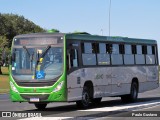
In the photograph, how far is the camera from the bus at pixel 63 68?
63.9 ft

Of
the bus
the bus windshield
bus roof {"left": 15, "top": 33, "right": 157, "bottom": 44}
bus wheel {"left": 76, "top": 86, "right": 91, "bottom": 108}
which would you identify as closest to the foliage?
bus roof {"left": 15, "top": 33, "right": 157, "bottom": 44}

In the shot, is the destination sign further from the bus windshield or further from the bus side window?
the bus side window

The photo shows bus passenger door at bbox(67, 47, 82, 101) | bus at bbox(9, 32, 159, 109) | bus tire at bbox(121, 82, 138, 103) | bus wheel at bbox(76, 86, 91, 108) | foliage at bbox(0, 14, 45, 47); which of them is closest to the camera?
bus at bbox(9, 32, 159, 109)

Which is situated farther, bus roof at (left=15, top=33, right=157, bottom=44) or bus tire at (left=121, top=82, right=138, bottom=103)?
bus tire at (left=121, top=82, right=138, bottom=103)

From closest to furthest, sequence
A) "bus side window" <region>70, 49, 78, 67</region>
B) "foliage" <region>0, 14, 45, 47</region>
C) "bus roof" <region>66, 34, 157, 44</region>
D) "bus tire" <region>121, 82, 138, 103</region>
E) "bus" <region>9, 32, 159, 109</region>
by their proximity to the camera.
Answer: "bus" <region>9, 32, 159, 109</region> < "bus side window" <region>70, 49, 78, 67</region> < "bus roof" <region>66, 34, 157, 44</region> < "bus tire" <region>121, 82, 138, 103</region> < "foliage" <region>0, 14, 45, 47</region>

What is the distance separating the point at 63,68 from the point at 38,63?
95 cm

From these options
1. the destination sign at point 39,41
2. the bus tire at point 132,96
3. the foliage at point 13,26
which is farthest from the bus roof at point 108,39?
the foliage at point 13,26

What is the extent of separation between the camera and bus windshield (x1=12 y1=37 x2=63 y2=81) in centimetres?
1953

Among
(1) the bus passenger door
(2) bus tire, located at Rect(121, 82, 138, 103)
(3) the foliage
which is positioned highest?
(3) the foliage

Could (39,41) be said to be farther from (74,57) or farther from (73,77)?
(73,77)

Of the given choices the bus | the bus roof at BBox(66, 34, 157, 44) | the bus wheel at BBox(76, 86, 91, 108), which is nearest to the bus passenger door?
the bus

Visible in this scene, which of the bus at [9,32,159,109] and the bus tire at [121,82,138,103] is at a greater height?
the bus at [9,32,159,109]

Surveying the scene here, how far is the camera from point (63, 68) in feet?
64.1

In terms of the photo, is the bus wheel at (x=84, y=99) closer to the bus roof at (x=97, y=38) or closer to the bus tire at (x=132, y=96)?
the bus roof at (x=97, y=38)
